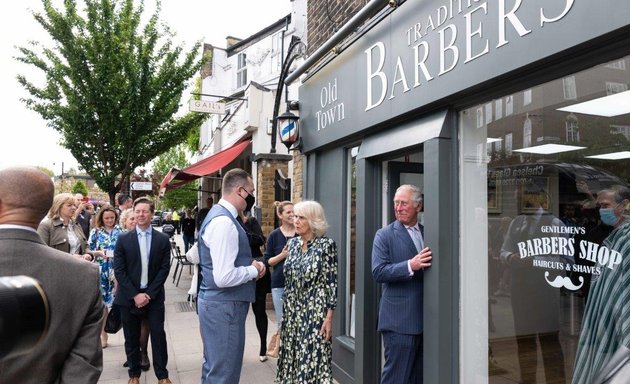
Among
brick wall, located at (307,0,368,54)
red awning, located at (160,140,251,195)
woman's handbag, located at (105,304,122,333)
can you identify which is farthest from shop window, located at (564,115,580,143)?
red awning, located at (160,140,251,195)

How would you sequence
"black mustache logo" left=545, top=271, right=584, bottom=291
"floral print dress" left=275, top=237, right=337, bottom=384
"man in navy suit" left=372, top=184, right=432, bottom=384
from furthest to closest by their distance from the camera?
"floral print dress" left=275, top=237, right=337, bottom=384, "man in navy suit" left=372, top=184, right=432, bottom=384, "black mustache logo" left=545, top=271, right=584, bottom=291

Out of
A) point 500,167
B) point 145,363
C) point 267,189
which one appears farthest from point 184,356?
point 500,167

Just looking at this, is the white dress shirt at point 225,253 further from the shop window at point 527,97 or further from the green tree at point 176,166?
the green tree at point 176,166

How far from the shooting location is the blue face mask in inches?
91.0

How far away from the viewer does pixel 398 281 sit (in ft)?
11.4

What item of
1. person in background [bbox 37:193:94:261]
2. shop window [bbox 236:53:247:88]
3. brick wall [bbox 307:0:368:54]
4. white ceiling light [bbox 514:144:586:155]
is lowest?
person in background [bbox 37:193:94:261]

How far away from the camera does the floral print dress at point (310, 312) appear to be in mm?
3549

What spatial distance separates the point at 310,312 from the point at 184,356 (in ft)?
9.06

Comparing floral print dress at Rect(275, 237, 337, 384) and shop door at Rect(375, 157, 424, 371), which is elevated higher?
shop door at Rect(375, 157, 424, 371)

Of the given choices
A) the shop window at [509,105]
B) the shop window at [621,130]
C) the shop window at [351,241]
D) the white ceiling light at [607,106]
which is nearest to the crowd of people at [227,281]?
the shop window at [621,130]

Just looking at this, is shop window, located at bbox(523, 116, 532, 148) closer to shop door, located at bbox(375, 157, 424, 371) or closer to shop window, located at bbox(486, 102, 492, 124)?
shop window, located at bbox(486, 102, 492, 124)

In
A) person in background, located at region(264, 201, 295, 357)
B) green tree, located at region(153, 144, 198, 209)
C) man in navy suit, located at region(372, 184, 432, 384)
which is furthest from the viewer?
green tree, located at region(153, 144, 198, 209)

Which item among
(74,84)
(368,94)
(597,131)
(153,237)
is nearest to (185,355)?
(153,237)

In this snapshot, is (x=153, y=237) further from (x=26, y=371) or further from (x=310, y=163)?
(x=26, y=371)
